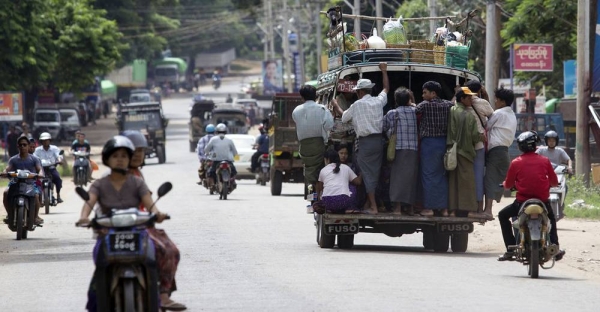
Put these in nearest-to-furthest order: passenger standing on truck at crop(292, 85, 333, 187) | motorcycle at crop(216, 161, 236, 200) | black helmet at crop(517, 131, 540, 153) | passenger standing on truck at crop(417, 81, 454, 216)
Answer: black helmet at crop(517, 131, 540, 153)
passenger standing on truck at crop(417, 81, 454, 216)
passenger standing on truck at crop(292, 85, 333, 187)
motorcycle at crop(216, 161, 236, 200)

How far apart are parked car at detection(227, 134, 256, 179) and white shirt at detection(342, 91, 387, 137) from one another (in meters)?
22.5

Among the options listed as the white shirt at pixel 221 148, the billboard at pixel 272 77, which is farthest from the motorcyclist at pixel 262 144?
the billboard at pixel 272 77

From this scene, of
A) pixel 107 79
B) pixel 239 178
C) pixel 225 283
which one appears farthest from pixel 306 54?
pixel 225 283

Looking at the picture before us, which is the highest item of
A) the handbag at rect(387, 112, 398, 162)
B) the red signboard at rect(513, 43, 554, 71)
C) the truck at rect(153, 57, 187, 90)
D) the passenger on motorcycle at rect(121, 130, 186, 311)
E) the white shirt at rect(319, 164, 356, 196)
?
the truck at rect(153, 57, 187, 90)

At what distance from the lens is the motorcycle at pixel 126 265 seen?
346 inches

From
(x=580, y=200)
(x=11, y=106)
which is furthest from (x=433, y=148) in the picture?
(x=11, y=106)

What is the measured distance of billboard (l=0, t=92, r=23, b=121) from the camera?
151ft

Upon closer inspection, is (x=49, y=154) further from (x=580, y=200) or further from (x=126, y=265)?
(x=126, y=265)

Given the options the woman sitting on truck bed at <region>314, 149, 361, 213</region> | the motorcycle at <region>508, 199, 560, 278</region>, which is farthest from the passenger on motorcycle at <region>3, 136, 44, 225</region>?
the motorcycle at <region>508, 199, 560, 278</region>

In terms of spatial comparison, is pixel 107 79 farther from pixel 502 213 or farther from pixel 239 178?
pixel 502 213

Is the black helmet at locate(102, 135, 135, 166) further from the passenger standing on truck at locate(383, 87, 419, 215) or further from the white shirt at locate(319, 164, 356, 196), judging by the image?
the passenger standing on truck at locate(383, 87, 419, 215)

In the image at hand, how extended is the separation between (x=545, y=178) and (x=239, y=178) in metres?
27.6

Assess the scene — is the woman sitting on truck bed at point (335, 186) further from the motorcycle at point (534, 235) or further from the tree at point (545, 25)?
the tree at point (545, 25)

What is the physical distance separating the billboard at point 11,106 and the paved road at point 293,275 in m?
24.4
